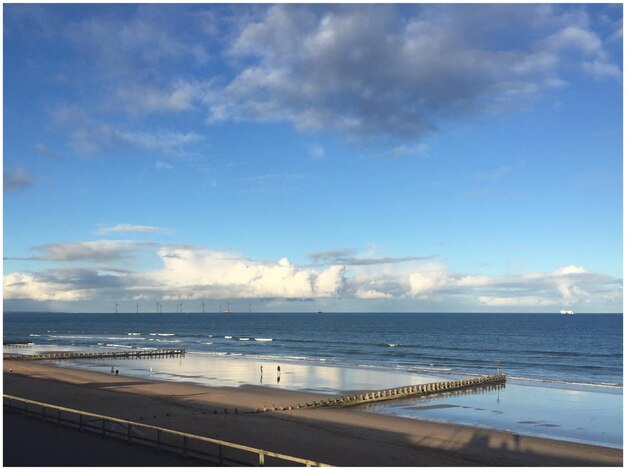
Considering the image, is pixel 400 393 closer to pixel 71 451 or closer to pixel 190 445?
pixel 190 445

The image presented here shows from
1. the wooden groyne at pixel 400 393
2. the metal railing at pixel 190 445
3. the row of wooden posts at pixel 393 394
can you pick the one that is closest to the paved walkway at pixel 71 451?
the metal railing at pixel 190 445

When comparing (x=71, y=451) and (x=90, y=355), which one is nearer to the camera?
(x=71, y=451)

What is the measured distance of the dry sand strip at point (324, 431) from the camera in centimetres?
2716

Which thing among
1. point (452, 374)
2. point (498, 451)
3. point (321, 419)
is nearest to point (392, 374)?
point (452, 374)

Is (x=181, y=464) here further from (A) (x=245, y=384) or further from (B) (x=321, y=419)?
(A) (x=245, y=384)

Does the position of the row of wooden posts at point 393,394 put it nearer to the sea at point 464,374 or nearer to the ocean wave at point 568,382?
the sea at point 464,374

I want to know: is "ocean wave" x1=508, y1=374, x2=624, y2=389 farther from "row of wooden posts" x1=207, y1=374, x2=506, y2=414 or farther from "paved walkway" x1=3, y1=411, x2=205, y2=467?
"paved walkway" x1=3, y1=411, x2=205, y2=467

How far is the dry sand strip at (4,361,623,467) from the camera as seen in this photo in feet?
89.1

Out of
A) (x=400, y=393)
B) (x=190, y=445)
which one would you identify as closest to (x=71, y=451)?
(x=190, y=445)

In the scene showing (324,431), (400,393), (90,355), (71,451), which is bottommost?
(90,355)

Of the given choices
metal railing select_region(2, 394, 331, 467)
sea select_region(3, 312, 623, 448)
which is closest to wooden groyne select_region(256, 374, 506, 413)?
sea select_region(3, 312, 623, 448)

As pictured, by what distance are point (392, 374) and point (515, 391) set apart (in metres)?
16.9

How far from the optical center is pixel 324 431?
32.7 meters

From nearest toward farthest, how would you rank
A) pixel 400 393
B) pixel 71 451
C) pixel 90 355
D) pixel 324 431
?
pixel 71 451 → pixel 324 431 → pixel 400 393 → pixel 90 355
